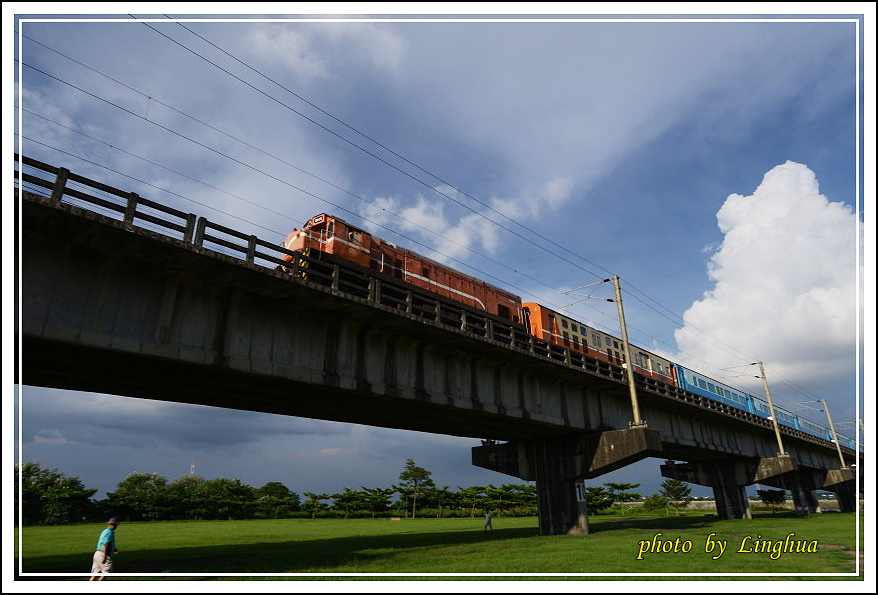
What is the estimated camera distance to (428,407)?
62.3ft

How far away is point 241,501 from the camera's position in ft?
165

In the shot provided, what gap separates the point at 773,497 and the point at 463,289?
250 ft

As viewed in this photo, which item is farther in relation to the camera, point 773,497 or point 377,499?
point 773,497

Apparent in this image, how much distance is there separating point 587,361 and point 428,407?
394 inches

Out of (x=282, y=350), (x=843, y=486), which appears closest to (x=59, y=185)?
(x=282, y=350)

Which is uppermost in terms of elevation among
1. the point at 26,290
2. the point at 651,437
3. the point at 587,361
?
the point at 587,361

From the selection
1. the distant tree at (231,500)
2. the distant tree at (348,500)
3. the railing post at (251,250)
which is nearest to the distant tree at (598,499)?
the distant tree at (348,500)

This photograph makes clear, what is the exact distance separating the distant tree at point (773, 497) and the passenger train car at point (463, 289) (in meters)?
43.6

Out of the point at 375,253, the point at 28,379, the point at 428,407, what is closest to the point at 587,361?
the point at 428,407

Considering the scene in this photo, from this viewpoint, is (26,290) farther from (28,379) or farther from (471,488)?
(471,488)

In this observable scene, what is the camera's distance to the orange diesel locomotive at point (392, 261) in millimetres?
21766

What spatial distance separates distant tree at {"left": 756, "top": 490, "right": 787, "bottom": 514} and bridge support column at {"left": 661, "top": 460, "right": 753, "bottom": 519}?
127 ft

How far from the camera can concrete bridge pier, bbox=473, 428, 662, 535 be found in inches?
950

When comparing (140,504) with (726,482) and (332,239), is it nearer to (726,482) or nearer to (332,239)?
(332,239)
